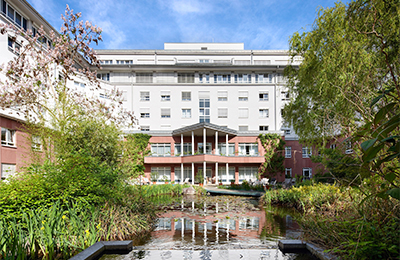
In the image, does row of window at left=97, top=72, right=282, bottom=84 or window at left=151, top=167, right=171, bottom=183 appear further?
row of window at left=97, top=72, right=282, bottom=84

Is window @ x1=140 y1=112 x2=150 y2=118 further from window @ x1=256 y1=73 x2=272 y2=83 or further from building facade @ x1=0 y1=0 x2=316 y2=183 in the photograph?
window @ x1=256 y1=73 x2=272 y2=83

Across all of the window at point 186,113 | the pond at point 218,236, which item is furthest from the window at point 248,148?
the pond at point 218,236

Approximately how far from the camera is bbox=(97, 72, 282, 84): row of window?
36.2 metres

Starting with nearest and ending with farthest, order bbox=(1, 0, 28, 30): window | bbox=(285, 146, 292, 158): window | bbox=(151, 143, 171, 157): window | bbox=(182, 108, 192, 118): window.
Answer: bbox=(1, 0, 28, 30): window, bbox=(151, 143, 171, 157): window, bbox=(285, 146, 292, 158): window, bbox=(182, 108, 192, 118): window

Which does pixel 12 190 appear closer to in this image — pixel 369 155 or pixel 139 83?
pixel 369 155

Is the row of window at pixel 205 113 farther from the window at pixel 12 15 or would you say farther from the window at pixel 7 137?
the window at pixel 7 137

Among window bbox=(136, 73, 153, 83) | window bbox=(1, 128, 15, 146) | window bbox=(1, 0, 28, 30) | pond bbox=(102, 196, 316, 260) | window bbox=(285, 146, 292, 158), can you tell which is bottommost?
pond bbox=(102, 196, 316, 260)

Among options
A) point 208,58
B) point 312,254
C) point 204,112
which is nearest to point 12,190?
point 312,254

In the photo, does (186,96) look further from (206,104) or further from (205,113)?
(205,113)

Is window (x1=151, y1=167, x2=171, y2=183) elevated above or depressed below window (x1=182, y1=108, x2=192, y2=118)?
below

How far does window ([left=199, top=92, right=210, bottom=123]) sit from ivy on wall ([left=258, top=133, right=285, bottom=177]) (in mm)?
8677

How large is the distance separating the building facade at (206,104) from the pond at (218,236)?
1843cm

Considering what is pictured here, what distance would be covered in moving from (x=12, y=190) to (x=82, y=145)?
647 centimetres

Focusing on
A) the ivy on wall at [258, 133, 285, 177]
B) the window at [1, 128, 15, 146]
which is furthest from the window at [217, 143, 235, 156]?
the window at [1, 128, 15, 146]
